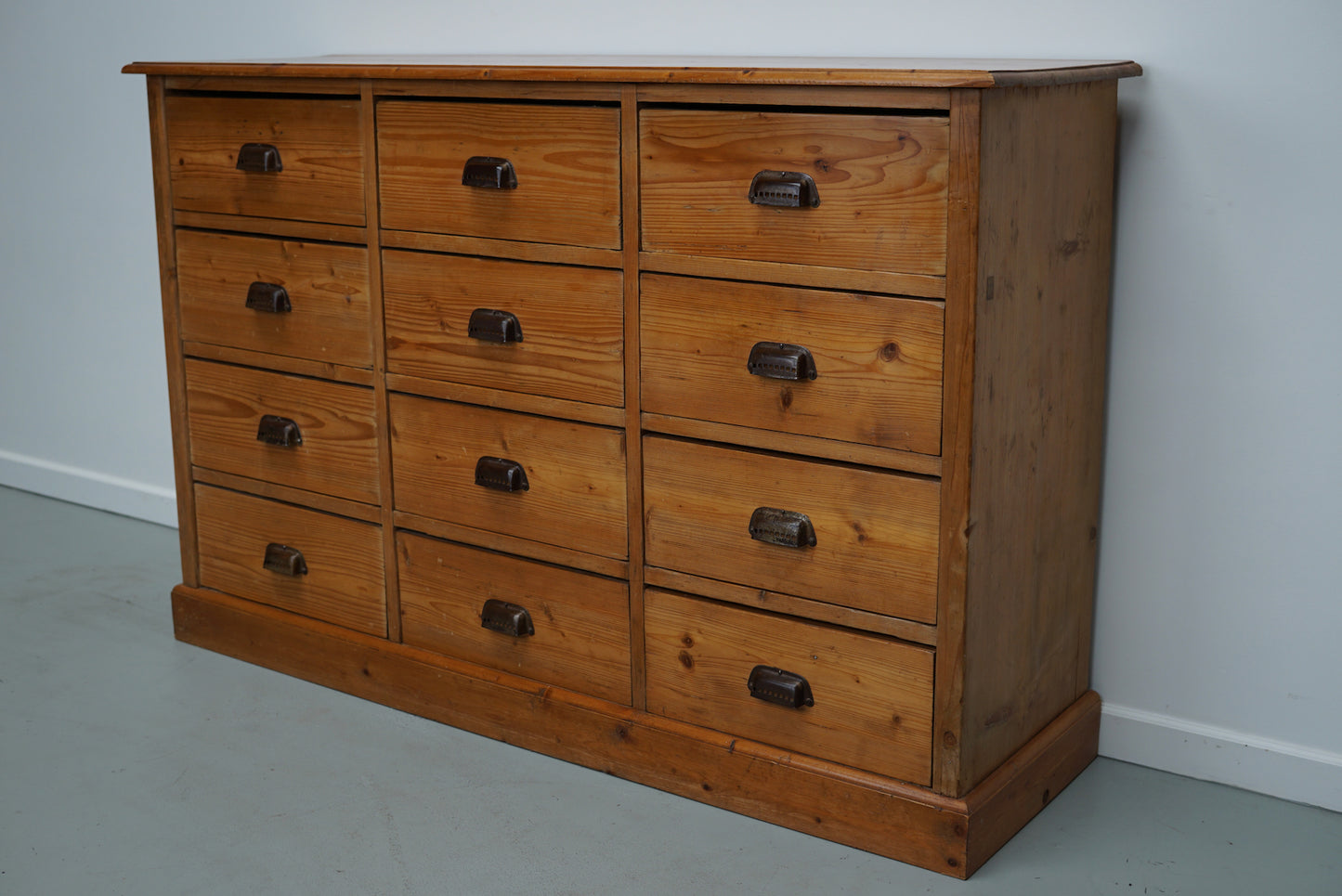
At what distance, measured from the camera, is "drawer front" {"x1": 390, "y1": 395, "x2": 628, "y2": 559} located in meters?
2.18

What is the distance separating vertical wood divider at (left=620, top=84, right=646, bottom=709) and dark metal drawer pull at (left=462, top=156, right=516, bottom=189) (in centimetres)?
21

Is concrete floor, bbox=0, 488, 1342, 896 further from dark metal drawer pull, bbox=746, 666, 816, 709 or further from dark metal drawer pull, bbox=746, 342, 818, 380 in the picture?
dark metal drawer pull, bbox=746, 342, 818, 380

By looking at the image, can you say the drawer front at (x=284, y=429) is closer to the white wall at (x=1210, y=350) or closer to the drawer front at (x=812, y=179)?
the drawer front at (x=812, y=179)

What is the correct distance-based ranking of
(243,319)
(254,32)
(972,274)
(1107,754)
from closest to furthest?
1. (972,274)
2. (1107,754)
3. (243,319)
4. (254,32)

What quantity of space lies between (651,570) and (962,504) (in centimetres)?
54

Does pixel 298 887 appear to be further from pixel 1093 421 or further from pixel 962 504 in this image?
pixel 1093 421

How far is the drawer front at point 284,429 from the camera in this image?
247cm

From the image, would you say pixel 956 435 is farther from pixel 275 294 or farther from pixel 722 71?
pixel 275 294

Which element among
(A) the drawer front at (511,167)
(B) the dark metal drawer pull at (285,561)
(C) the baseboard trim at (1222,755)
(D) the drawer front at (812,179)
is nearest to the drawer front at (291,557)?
(B) the dark metal drawer pull at (285,561)

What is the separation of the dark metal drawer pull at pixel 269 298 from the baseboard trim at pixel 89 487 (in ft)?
3.71

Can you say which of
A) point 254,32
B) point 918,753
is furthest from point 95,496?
point 918,753

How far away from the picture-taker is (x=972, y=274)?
5.74 ft

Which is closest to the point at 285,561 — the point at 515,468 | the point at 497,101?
the point at 515,468

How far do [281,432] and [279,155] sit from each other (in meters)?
0.51
